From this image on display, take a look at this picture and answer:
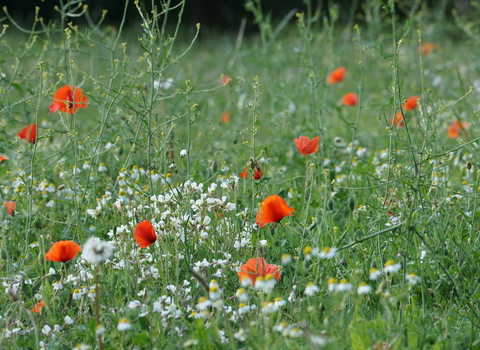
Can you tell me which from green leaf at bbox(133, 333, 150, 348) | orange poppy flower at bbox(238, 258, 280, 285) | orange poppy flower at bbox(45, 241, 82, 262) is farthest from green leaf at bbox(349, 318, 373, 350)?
orange poppy flower at bbox(45, 241, 82, 262)

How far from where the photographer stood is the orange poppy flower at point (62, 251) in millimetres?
1690

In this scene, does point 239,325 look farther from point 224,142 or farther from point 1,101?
point 224,142

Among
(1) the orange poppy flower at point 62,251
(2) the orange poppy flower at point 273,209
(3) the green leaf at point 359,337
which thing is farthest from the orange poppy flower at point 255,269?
(1) the orange poppy flower at point 62,251

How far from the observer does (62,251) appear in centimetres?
170

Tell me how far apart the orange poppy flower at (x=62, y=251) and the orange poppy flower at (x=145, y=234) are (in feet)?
0.55

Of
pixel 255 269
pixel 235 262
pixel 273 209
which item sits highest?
pixel 273 209

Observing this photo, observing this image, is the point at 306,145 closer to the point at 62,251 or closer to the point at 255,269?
the point at 255,269

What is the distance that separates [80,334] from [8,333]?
0.59ft

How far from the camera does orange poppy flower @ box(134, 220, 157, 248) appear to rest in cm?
173

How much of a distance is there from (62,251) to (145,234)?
0.78ft

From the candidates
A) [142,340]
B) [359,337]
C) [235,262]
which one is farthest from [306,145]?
[142,340]

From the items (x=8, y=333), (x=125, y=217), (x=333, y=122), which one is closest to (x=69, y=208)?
(x=125, y=217)

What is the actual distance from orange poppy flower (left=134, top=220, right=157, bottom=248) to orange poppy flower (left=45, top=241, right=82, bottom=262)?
169mm

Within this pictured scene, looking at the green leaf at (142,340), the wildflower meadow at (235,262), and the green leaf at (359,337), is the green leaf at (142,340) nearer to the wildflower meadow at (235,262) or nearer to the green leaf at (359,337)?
the wildflower meadow at (235,262)
